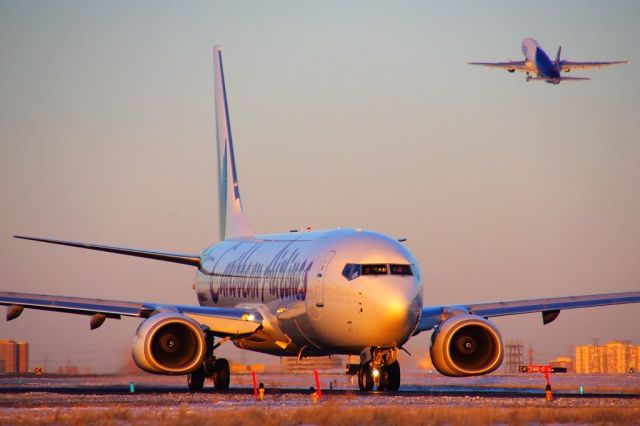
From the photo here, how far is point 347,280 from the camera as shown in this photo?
3297 centimetres

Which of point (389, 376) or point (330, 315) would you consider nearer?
point (330, 315)

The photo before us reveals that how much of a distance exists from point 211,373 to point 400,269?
300 inches

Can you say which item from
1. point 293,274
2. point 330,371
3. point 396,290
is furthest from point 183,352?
point 330,371

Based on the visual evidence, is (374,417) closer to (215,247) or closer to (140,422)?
(140,422)

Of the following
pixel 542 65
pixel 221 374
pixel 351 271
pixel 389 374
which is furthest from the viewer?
pixel 542 65

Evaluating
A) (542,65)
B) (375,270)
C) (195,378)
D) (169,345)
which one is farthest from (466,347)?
(542,65)

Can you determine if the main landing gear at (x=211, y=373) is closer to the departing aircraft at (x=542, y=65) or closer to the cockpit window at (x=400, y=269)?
the cockpit window at (x=400, y=269)

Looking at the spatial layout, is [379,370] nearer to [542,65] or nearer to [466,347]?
Answer: [466,347]

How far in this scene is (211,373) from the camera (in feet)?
124

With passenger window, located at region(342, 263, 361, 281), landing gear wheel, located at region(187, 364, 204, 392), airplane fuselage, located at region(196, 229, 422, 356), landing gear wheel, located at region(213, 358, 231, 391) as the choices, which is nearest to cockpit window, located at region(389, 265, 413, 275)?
airplane fuselage, located at region(196, 229, 422, 356)

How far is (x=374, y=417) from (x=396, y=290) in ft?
30.3

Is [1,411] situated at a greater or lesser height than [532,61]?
lesser

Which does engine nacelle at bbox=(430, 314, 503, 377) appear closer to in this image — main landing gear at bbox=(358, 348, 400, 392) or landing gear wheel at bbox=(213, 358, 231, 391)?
main landing gear at bbox=(358, 348, 400, 392)

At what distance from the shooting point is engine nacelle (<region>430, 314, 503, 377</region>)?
33.9 metres
